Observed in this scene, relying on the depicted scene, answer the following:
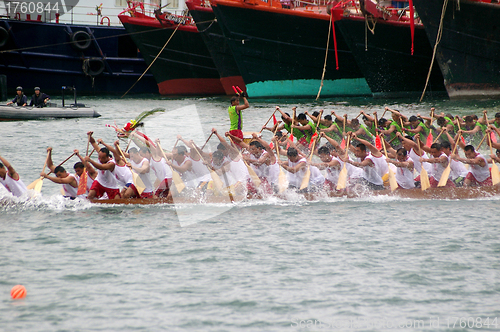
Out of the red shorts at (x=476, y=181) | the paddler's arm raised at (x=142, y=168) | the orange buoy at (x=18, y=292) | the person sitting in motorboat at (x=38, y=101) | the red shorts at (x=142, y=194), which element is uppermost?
the person sitting in motorboat at (x=38, y=101)

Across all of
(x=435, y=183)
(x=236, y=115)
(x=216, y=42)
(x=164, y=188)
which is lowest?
(x=164, y=188)

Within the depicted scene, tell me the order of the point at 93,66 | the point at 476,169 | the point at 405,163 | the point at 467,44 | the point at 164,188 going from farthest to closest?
the point at 93,66 → the point at 467,44 → the point at 476,169 → the point at 164,188 → the point at 405,163

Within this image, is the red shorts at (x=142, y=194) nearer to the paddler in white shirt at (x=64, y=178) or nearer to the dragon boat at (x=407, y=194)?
the dragon boat at (x=407, y=194)

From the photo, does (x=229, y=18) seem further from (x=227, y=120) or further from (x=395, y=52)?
(x=395, y=52)

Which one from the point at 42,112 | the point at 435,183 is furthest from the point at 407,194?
the point at 42,112

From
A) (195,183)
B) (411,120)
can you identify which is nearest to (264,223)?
(195,183)

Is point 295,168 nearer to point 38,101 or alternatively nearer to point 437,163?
point 437,163

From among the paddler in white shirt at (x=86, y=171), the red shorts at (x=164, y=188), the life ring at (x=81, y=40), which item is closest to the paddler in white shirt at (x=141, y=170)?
the red shorts at (x=164, y=188)

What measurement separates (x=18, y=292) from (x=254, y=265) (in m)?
3.21

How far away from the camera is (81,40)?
31.2 meters

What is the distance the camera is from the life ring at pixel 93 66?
105 ft

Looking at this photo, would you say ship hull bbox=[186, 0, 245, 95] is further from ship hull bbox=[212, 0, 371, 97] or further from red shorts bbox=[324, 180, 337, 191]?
red shorts bbox=[324, 180, 337, 191]

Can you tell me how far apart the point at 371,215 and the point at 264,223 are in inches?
80.8

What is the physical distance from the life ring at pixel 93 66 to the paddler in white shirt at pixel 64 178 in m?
22.5
